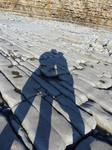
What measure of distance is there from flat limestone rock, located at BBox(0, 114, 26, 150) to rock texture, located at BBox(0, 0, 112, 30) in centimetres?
1579

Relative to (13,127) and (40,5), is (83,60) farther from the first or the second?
(40,5)

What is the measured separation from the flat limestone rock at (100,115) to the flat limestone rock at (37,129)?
0.58 metres

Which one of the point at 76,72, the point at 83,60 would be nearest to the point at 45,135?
the point at 76,72

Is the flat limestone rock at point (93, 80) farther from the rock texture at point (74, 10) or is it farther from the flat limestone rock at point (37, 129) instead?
the rock texture at point (74, 10)

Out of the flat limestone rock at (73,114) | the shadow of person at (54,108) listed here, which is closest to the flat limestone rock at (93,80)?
the shadow of person at (54,108)

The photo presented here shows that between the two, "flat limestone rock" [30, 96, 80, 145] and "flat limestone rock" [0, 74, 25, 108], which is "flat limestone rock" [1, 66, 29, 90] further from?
"flat limestone rock" [30, 96, 80, 145]

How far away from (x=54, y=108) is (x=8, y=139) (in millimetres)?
685

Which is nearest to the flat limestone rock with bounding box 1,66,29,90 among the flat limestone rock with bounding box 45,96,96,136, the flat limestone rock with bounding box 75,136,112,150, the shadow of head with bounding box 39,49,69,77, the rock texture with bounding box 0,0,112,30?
the shadow of head with bounding box 39,49,69,77

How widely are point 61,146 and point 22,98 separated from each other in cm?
86

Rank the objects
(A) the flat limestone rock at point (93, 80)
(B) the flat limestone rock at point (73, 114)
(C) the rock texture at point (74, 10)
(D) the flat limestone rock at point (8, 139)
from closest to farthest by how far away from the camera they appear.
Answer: (D) the flat limestone rock at point (8, 139) → (B) the flat limestone rock at point (73, 114) → (A) the flat limestone rock at point (93, 80) → (C) the rock texture at point (74, 10)

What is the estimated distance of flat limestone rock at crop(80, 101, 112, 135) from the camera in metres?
1.82

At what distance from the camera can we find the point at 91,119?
1853mm

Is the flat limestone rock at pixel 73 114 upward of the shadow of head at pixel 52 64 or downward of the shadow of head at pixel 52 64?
downward

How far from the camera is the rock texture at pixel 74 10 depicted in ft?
51.5
